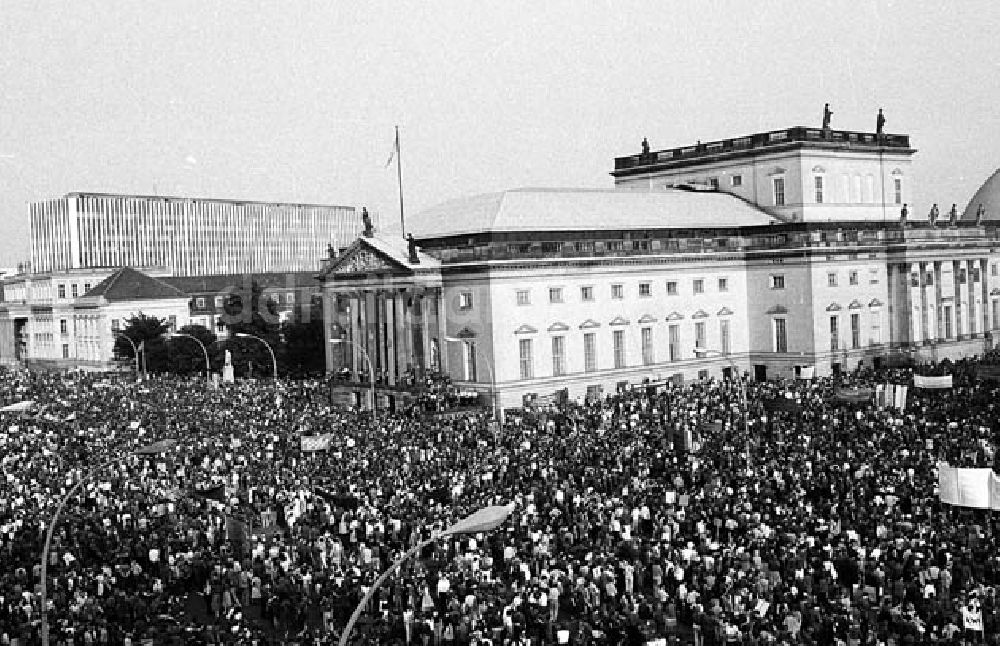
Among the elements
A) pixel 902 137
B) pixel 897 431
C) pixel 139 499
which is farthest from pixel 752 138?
pixel 139 499

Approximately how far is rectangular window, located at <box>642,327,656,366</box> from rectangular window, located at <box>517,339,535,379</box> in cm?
814

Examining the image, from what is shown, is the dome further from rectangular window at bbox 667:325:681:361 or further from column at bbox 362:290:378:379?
column at bbox 362:290:378:379

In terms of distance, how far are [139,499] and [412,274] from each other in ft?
98.9

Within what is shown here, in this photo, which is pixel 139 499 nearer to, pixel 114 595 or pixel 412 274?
pixel 114 595

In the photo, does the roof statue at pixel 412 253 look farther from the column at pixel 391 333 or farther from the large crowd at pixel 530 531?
the large crowd at pixel 530 531

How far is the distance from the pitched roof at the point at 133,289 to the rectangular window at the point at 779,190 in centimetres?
6399

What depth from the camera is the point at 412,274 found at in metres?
64.6

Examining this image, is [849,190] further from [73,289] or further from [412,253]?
[73,289]

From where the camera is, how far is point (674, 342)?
69.7 metres

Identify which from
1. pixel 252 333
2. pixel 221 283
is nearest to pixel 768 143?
pixel 252 333

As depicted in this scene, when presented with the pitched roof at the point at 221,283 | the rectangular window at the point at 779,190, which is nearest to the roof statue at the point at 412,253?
the rectangular window at the point at 779,190

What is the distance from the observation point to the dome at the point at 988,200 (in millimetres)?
112125

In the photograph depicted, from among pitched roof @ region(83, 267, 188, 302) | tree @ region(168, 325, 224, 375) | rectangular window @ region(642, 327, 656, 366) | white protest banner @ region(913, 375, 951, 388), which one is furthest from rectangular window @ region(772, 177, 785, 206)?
pitched roof @ region(83, 267, 188, 302)

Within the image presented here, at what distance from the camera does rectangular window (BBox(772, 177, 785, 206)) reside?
253 ft
